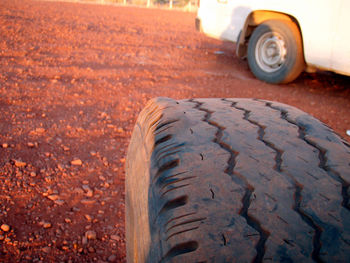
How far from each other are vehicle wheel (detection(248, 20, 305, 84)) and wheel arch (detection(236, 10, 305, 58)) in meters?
0.09

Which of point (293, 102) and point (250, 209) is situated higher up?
point (250, 209)

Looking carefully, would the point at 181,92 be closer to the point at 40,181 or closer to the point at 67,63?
the point at 67,63

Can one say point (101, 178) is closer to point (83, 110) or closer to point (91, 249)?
point (91, 249)

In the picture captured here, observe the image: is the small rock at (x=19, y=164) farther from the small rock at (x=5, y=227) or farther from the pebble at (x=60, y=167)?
the small rock at (x=5, y=227)

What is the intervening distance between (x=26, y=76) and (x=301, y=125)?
3926 millimetres

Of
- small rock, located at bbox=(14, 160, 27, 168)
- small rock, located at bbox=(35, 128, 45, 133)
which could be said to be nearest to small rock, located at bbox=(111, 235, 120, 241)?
small rock, located at bbox=(14, 160, 27, 168)

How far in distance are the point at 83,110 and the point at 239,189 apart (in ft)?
9.16

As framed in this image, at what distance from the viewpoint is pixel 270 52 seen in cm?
478

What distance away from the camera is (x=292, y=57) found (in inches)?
172

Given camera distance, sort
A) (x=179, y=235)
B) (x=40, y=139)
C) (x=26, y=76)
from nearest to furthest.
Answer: (x=179, y=235) < (x=40, y=139) < (x=26, y=76)

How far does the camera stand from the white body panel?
3672 millimetres

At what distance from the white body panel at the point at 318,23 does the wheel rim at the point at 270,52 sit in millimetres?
403

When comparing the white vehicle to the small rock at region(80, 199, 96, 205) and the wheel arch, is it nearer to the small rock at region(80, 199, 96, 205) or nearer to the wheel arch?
the wheel arch

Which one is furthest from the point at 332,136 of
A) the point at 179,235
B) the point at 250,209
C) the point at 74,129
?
the point at 74,129
